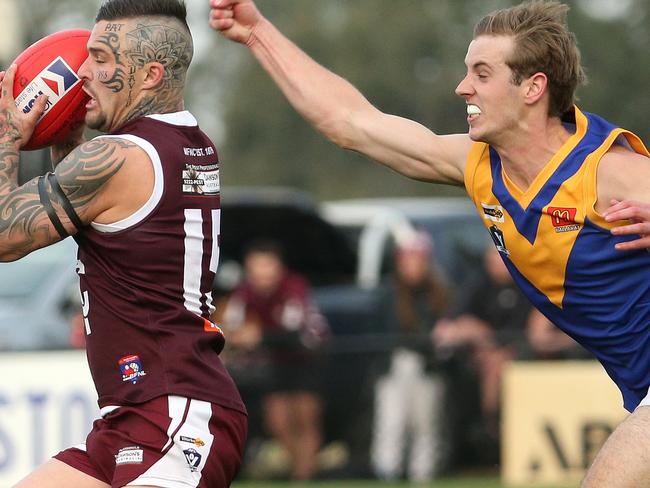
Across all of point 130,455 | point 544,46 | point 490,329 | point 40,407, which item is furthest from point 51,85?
point 490,329

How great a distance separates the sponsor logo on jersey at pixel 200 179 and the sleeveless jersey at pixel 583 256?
122 centimetres

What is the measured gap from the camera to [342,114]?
5.91 meters

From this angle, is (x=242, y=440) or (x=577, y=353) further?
(x=577, y=353)

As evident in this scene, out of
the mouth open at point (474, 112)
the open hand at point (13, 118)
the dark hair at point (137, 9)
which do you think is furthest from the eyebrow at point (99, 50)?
the mouth open at point (474, 112)

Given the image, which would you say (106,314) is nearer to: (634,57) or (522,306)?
(522,306)

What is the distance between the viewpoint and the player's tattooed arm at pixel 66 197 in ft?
15.6

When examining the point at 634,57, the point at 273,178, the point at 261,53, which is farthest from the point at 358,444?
the point at 273,178

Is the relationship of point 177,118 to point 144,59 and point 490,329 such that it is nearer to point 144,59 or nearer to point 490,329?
point 144,59

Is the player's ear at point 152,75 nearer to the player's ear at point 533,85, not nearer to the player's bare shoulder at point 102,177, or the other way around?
the player's bare shoulder at point 102,177

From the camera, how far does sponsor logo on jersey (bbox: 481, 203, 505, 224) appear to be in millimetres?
5457

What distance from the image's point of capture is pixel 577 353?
1100 centimetres

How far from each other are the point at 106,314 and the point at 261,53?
5.39ft

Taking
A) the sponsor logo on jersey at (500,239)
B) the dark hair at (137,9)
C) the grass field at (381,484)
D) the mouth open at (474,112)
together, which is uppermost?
the dark hair at (137,9)

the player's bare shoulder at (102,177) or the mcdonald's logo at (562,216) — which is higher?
the player's bare shoulder at (102,177)
